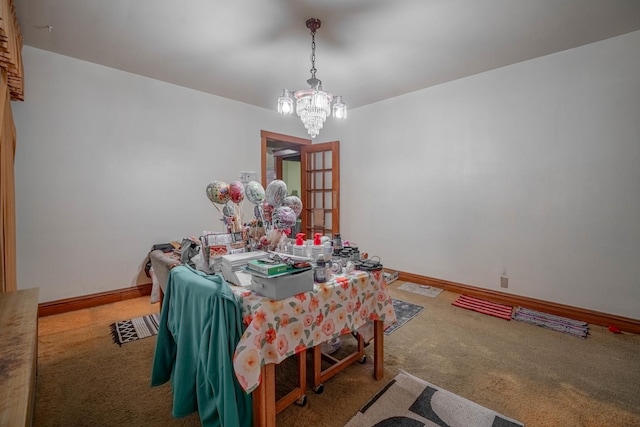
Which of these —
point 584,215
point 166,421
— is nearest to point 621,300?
point 584,215

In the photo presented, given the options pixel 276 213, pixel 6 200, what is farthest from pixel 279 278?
pixel 6 200

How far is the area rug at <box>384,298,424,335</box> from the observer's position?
255 cm

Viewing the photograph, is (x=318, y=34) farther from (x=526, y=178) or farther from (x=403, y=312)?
(x=403, y=312)

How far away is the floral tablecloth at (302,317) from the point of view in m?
1.13

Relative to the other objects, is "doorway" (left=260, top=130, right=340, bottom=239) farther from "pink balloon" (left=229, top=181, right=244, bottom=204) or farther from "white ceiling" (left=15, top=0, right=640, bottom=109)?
"pink balloon" (left=229, top=181, right=244, bottom=204)

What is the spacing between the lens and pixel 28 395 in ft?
2.99

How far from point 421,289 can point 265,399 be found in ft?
8.99

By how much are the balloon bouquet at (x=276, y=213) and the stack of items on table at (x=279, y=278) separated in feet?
1.49

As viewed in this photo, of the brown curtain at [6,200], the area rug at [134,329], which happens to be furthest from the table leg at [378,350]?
the brown curtain at [6,200]

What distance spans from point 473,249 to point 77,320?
165 inches

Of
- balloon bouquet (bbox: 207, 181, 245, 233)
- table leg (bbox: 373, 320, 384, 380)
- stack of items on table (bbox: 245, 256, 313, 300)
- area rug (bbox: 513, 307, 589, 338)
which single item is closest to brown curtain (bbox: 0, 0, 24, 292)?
balloon bouquet (bbox: 207, 181, 245, 233)

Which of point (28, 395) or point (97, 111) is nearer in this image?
point (28, 395)

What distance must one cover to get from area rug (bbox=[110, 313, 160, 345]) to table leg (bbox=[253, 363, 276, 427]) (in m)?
1.64

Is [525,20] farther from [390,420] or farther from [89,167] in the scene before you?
[89,167]
